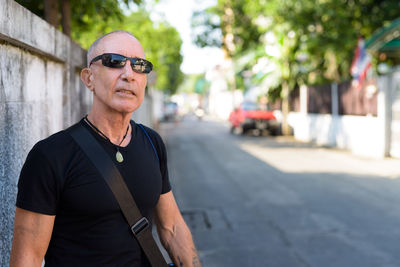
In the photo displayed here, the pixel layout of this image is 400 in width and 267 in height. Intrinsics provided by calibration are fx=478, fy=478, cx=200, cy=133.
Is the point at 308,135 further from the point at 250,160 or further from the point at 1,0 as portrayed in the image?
the point at 1,0

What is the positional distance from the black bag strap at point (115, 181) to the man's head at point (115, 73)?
173 millimetres

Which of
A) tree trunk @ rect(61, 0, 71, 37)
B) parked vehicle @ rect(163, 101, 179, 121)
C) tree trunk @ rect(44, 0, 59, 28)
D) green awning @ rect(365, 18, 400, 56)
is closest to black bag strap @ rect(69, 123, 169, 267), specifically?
tree trunk @ rect(44, 0, 59, 28)

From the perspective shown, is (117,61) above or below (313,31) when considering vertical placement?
below

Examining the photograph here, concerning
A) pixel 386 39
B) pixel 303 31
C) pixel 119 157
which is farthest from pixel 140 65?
pixel 303 31

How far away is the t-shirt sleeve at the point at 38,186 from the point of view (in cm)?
175

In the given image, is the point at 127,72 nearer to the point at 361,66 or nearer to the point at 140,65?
the point at 140,65

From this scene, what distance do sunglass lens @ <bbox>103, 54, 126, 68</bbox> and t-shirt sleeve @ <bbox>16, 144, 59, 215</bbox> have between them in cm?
49

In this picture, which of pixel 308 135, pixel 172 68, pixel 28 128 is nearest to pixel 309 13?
pixel 308 135

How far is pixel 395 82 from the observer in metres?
13.7

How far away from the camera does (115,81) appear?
6.75ft

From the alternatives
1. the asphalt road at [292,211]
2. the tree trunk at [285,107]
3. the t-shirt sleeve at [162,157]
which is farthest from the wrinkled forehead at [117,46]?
A: the tree trunk at [285,107]

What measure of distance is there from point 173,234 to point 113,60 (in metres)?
0.89

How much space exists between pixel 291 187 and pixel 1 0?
7520mm

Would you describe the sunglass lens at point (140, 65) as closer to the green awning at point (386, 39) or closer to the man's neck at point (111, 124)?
the man's neck at point (111, 124)
